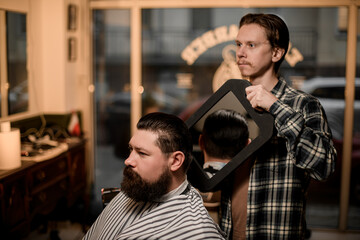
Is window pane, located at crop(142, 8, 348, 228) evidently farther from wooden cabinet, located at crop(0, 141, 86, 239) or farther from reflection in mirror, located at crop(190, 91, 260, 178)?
reflection in mirror, located at crop(190, 91, 260, 178)

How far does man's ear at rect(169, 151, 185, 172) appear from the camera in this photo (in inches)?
53.7

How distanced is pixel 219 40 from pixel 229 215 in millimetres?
2373

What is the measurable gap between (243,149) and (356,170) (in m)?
2.80

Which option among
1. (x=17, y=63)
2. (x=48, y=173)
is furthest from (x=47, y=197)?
(x=17, y=63)

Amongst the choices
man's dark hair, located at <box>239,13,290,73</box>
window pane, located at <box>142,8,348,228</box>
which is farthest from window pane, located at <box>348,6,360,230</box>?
man's dark hair, located at <box>239,13,290,73</box>

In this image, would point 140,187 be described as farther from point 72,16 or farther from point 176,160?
point 72,16

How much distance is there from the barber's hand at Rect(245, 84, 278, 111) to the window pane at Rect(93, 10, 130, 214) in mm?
2696

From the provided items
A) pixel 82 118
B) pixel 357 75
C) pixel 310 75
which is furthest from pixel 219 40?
pixel 82 118

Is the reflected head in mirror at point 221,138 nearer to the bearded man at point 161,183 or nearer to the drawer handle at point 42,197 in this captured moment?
the bearded man at point 161,183

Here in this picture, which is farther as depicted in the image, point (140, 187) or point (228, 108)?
point (228, 108)

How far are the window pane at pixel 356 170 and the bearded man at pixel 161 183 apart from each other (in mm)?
2772

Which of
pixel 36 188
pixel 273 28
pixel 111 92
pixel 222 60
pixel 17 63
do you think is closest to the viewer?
pixel 273 28

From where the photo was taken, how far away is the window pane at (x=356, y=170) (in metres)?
3.63

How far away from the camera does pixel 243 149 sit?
55.2 inches
